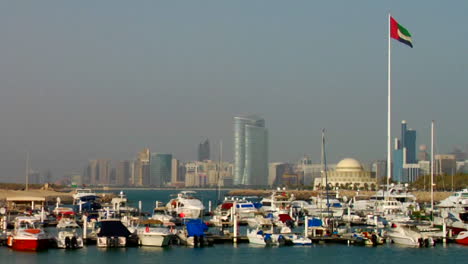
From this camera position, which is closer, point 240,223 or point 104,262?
point 104,262

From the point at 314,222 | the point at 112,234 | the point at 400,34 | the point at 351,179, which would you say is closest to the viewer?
the point at 112,234

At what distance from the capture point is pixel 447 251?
60250 millimetres

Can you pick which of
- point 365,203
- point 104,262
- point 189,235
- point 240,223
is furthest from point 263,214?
point 104,262

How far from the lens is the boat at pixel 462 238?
208 feet

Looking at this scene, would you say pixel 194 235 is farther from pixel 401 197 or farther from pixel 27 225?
pixel 401 197

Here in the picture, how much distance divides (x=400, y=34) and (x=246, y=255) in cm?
2966

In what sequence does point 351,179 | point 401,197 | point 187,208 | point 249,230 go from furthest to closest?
point 351,179 → point 187,208 → point 401,197 → point 249,230

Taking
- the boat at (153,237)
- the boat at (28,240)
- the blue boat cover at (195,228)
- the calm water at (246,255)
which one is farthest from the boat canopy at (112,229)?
the blue boat cover at (195,228)

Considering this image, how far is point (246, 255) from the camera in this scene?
5734cm

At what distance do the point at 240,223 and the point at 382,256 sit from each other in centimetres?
2625

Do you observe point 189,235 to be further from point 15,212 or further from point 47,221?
point 15,212

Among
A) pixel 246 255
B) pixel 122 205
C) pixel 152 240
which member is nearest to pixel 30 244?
pixel 152 240

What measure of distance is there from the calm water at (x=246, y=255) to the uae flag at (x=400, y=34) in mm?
22554

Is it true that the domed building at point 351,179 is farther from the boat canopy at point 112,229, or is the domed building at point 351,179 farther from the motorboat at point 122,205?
the boat canopy at point 112,229
